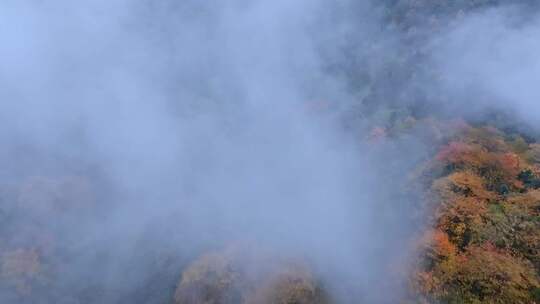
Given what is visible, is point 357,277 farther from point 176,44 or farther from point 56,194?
point 176,44

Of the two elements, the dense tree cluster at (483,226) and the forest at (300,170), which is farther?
the forest at (300,170)

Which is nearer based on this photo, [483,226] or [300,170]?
[483,226]

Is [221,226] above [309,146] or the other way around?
the other way around

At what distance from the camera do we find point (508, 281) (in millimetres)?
18625

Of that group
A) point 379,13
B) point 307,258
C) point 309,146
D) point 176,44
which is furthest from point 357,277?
point 176,44

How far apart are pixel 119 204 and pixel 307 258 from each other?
17182 millimetres

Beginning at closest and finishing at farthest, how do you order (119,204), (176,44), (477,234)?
(477,234), (119,204), (176,44)

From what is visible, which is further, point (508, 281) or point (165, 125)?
point (165, 125)

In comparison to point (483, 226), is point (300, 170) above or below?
above

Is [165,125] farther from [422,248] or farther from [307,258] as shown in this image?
[422,248]

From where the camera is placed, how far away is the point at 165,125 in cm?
4266

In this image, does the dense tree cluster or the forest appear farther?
the forest


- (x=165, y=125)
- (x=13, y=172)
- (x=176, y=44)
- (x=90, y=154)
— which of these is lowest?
(x=13, y=172)

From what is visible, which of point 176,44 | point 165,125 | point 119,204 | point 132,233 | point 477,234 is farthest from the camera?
point 176,44
